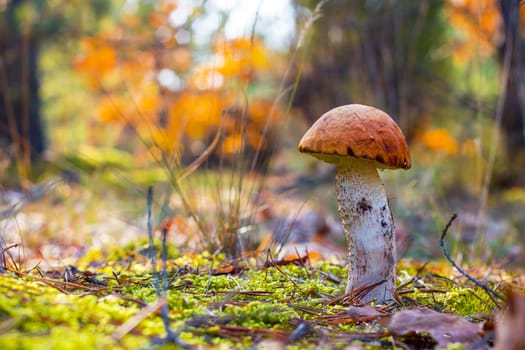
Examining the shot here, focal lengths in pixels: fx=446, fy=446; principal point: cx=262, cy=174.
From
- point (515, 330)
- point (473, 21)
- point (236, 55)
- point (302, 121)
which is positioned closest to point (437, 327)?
point (515, 330)

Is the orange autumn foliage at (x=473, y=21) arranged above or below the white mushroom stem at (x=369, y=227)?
above

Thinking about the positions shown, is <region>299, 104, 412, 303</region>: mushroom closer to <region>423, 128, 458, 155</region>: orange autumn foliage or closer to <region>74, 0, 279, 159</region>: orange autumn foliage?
<region>74, 0, 279, 159</region>: orange autumn foliage

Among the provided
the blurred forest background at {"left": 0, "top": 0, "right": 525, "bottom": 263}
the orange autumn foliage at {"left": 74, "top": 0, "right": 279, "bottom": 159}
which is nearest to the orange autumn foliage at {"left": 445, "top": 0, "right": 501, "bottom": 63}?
the blurred forest background at {"left": 0, "top": 0, "right": 525, "bottom": 263}

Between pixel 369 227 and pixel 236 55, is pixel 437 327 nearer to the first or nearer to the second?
pixel 369 227

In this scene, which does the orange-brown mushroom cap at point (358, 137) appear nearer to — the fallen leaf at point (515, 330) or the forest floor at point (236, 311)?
the forest floor at point (236, 311)

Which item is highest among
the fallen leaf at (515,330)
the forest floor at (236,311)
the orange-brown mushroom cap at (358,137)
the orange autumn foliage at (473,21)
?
the orange autumn foliage at (473,21)

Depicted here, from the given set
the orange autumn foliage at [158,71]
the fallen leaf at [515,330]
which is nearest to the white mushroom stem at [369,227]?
the fallen leaf at [515,330]
